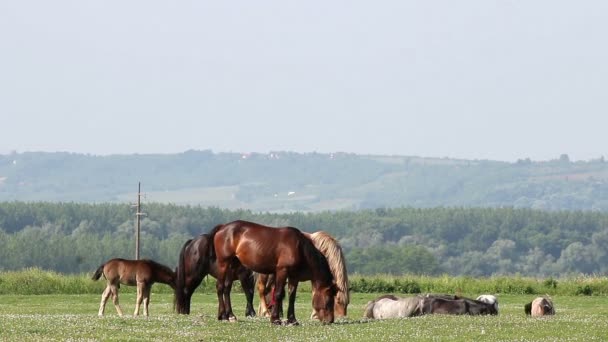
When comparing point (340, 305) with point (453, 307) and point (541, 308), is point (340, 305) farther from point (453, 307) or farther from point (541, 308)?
point (541, 308)

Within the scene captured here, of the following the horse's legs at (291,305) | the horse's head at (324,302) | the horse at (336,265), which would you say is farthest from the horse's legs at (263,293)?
the horse's head at (324,302)

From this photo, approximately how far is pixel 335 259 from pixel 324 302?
1.73 meters

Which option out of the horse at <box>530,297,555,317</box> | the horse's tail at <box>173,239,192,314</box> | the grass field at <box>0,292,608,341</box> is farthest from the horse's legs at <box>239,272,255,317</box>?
the horse at <box>530,297,555,317</box>

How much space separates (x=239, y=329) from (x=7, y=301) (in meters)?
25.4

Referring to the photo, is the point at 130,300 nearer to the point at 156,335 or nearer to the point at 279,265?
the point at 279,265

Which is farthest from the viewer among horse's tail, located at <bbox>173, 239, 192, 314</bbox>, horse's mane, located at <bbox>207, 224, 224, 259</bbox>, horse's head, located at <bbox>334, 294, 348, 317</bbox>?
horse's tail, located at <bbox>173, 239, 192, 314</bbox>

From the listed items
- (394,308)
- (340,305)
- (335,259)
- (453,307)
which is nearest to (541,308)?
(453,307)

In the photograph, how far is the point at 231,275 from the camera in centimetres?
2470

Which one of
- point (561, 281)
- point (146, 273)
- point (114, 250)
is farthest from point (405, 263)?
point (146, 273)

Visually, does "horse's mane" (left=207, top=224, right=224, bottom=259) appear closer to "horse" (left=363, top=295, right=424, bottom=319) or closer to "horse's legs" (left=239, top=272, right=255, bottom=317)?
"horse's legs" (left=239, top=272, right=255, bottom=317)

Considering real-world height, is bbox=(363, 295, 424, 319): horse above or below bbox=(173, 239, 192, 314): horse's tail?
below

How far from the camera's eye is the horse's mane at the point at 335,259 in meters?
25.2

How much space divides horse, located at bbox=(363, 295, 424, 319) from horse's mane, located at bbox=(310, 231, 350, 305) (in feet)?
7.22

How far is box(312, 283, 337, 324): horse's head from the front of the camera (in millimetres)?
23891
